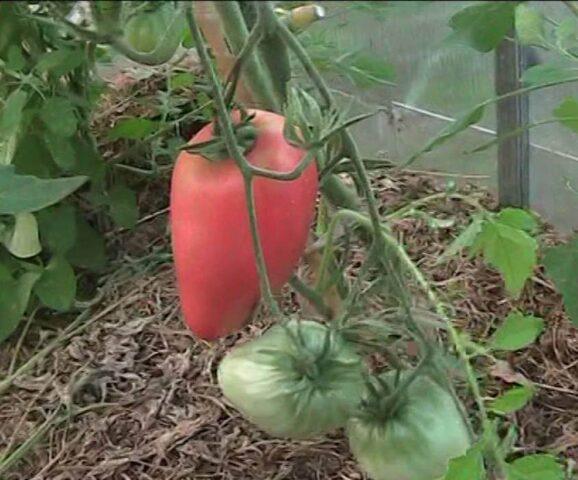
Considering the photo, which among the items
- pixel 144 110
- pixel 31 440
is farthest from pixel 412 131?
pixel 31 440

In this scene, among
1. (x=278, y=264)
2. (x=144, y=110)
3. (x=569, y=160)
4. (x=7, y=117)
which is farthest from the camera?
(x=144, y=110)

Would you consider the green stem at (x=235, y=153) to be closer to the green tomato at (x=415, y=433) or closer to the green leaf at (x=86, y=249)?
the green tomato at (x=415, y=433)

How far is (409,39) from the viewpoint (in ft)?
3.32

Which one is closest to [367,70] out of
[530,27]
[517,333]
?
[530,27]

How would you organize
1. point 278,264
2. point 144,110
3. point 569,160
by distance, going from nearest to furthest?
point 278,264 → point 569,160 → point 144,110

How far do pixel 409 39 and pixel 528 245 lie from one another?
0.37m

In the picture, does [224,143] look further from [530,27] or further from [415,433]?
[530,27]

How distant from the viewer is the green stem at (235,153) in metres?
0.53

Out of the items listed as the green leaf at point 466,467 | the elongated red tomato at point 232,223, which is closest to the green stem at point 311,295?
the elongated red tomato at point 232,223

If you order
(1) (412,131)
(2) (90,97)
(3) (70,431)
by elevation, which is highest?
(2) (90,97)

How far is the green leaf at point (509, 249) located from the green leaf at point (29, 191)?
24 centimetres

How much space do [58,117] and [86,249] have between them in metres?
0.18

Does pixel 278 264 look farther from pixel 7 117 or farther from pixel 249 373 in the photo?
pixel 7 117

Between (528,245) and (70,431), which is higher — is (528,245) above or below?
above
